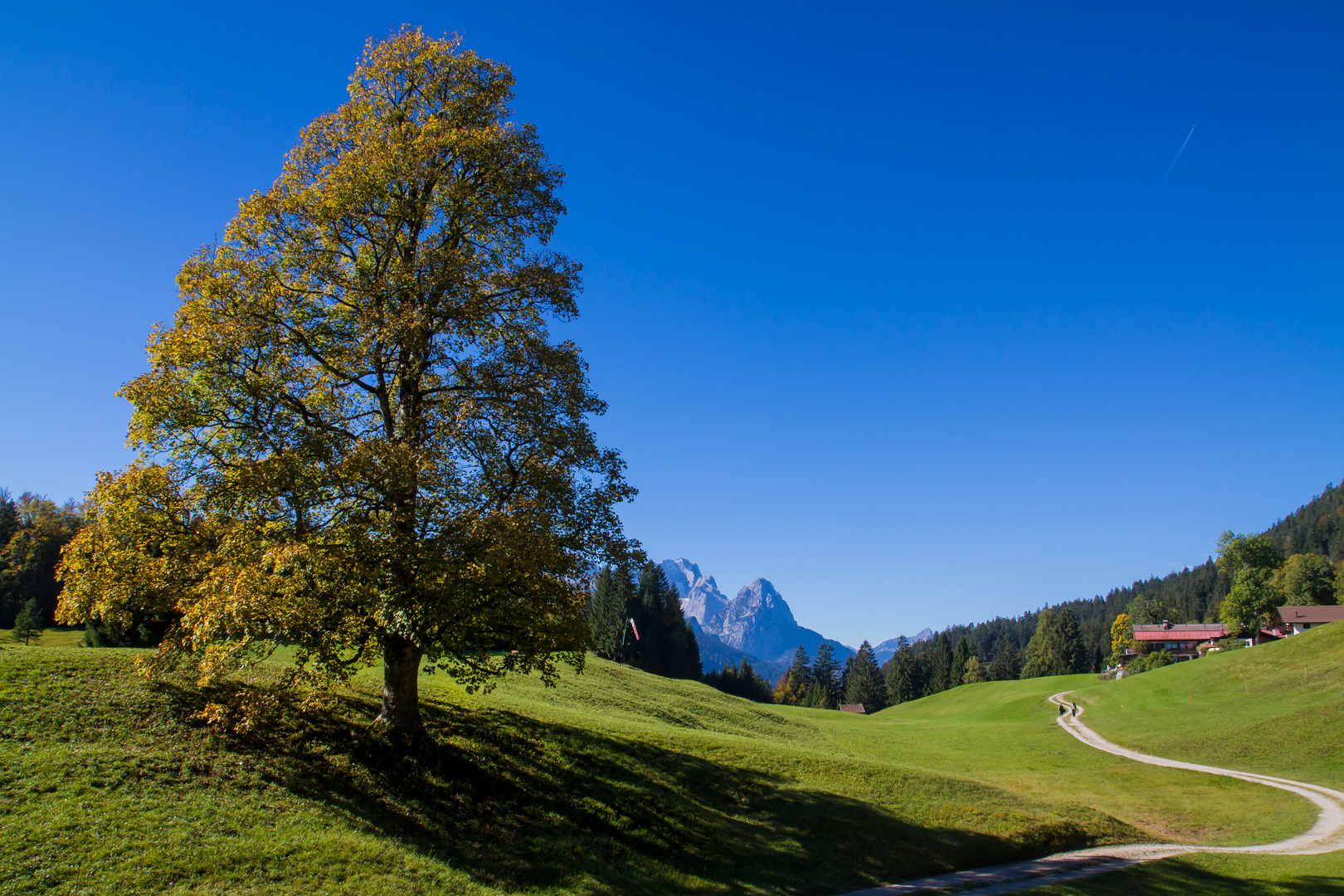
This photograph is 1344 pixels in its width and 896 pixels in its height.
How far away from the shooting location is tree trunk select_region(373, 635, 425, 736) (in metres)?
16.5

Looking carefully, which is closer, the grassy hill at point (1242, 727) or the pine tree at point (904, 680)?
the grassy hill at point (1242, 727)

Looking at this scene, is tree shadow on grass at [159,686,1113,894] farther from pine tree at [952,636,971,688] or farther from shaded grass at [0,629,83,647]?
pine tree at [952,636,971,688]

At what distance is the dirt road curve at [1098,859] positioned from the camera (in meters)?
16.5

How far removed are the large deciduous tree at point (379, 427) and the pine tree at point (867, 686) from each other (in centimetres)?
12331

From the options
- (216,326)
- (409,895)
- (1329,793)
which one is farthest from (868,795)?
(1329,793)

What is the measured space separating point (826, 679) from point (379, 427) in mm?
134055

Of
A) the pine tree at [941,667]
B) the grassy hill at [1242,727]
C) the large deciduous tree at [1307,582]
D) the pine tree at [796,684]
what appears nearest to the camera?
the grassy hill at [1242,727]

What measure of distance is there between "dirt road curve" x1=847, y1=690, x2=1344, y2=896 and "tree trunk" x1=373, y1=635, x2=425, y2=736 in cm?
1139

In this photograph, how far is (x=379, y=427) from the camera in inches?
659

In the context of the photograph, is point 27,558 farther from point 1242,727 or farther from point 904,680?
point 904,680

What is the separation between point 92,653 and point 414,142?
16.5 metres

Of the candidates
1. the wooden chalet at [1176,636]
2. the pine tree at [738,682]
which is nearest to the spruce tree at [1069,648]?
the wooden chalet at [1176,636]

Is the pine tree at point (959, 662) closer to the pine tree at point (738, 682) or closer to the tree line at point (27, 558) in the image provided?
the pine tree at point (738, 682)

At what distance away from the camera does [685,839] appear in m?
16.6
